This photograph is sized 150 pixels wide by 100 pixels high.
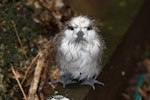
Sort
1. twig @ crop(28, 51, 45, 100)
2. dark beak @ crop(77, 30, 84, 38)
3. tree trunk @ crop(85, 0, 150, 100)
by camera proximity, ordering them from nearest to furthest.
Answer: dark beak @ crop(77, 30, 84, 38), twig @ crop(28, 51, 45, 100), tree trunk @ crop(85, 0, 150, 100)

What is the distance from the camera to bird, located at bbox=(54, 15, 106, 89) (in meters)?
2.75

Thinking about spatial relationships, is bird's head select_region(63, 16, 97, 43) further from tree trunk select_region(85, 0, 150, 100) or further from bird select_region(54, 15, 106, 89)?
tree trunk select_region(85, 0, 150, 100)

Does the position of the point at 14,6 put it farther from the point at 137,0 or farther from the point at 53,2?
the point at 137,0

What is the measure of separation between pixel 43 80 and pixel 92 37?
53 centimetres

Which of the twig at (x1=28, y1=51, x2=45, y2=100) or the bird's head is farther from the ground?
the bird's head

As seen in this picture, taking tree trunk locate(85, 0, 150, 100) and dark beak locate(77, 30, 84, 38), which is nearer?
dark beak locate(77, 30, 84, 38)

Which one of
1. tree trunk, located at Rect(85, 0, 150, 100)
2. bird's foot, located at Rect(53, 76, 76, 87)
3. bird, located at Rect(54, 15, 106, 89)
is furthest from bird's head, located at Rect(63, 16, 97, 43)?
tree trunk, located at Rect(85, 0, 150, 100)

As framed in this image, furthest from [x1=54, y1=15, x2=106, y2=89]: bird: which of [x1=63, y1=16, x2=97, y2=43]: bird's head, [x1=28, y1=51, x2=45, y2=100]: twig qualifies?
[x1=28, y1=51, x2=45, y2=100]: twig

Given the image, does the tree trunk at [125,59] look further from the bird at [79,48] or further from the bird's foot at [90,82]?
the bird at [79,48]

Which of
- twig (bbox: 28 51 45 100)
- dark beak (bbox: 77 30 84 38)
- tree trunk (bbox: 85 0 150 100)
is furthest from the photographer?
tree trunk (bbox: 85 0 150 100)

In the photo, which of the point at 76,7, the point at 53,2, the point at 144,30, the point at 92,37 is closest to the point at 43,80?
the point at 92,37

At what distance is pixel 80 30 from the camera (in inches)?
107

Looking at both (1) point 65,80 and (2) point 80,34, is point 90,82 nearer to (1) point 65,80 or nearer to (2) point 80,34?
(1) point 65,80

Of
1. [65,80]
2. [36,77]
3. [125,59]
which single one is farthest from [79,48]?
[125,59]
